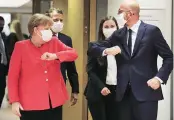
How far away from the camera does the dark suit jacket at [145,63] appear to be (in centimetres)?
281

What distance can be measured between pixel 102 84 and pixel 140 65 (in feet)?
1.50

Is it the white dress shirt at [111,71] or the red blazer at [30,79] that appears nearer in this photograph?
the red blazer at [30,79]

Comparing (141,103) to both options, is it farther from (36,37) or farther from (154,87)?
(36,37)

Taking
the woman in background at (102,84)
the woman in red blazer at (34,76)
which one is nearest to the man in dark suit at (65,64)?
the woman in background at (102,84)

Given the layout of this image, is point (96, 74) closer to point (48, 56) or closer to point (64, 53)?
point (64, 53)

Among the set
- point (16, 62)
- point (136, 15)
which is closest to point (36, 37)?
point (16, 62)


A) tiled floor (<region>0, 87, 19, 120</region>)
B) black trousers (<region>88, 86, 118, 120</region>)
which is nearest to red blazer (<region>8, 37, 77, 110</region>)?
black trousers (<region>88, 86, 118, 120</region>)

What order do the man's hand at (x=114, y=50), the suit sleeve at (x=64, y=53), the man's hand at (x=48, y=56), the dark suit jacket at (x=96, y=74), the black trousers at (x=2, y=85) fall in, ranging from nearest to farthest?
the man's hand at (x=48, y=56)
the suit sleeve at (x=64, y=53)
the man's hand at (x=114, y=50)
the dark suit jacket at (x=96, y=74)
the black trousers at (x=2, y=85)

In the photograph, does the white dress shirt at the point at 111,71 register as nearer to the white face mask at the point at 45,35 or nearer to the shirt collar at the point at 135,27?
the shirt collar at the point at 135,27

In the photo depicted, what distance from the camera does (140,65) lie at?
2.86m

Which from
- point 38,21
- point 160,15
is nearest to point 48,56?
point 38,21

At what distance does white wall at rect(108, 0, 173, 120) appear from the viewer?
4.20 meters

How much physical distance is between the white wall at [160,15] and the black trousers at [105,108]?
1.16 meters

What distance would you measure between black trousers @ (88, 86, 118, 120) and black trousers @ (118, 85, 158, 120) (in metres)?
0.20
